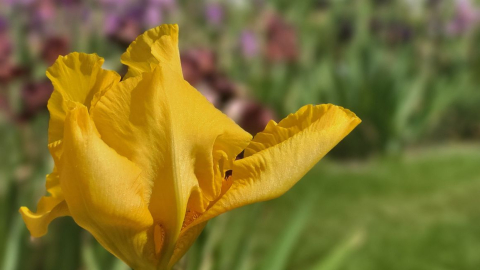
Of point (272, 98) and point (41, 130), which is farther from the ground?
point (41, 130)

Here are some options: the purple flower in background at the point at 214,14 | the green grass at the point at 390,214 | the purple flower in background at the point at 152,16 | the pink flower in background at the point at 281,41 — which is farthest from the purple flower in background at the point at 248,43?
the purple flower in background at the point at 152,16

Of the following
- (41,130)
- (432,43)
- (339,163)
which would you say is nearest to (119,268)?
(41,130)

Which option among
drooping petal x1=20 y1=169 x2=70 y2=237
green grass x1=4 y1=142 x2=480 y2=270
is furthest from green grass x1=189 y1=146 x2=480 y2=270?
drooping petal x1=20 y1=169 x2=70 y2=237

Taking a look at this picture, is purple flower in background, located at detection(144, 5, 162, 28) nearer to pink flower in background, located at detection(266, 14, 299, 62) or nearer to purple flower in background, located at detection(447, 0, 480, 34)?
pink flower in background, located at detection(266, 14, 299, 62)

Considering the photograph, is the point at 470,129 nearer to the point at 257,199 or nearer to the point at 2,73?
the point at 2,73

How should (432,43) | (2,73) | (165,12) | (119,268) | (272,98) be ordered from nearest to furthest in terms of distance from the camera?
1. (119,268)
2. (2,73)
3. (165,12)
4. (272,98)
5. (432,43)

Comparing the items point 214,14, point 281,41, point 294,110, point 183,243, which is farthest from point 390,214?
point 183,243

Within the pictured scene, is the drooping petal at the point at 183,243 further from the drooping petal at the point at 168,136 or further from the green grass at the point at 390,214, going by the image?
the green grass at the point at 390,214
